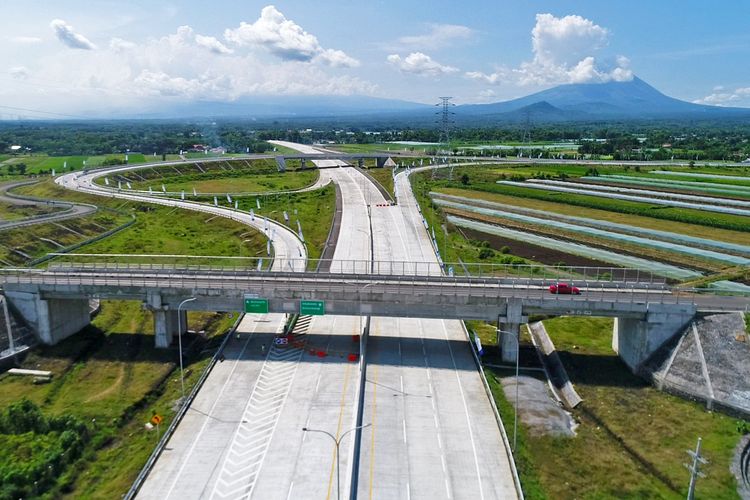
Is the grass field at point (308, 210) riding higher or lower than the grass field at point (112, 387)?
higher

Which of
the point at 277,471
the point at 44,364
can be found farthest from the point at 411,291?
the point at 44,364

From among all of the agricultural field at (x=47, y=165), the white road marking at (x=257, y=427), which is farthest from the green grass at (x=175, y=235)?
the agricultural field at (x=47, y=165)

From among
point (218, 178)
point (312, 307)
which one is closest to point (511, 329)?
point (312, 307)

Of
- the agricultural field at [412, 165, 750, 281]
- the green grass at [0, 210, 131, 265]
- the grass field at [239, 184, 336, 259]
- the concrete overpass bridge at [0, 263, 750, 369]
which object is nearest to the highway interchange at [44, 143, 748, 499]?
the concrete overpass bridge at [0, 263, 750, 369]

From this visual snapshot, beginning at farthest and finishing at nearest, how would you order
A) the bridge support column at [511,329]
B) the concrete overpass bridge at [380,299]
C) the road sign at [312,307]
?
the road sign at [312,307] < the bridge support column at [511,329] < the concrete overpass bridge at [380,299]

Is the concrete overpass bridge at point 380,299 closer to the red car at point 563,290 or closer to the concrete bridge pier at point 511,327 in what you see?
the concrete bridge pier at point 511,327

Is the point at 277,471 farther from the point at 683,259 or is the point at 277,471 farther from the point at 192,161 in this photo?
the point at 192,161

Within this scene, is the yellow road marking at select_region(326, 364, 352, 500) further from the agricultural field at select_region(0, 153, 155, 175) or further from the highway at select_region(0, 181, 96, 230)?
the agricultural field at select_region(0, 153, 155, 175)

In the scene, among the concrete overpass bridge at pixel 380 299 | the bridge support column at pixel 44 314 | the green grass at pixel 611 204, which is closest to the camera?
the concrete overpass bridge at pixel 380 299

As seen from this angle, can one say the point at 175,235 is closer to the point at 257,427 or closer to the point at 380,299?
the point at 380,299
